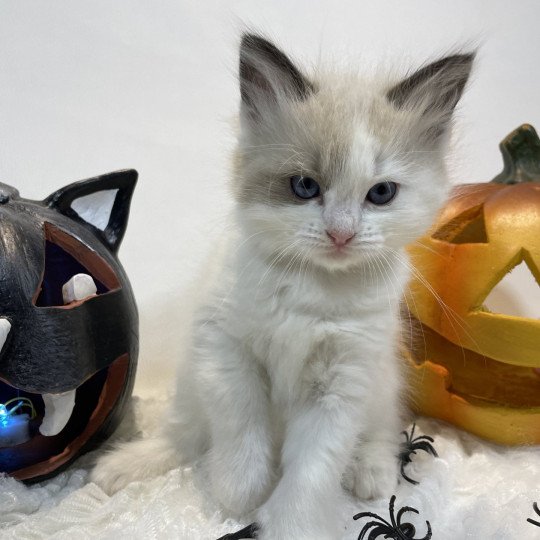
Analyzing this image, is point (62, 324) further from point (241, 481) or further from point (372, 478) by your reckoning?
point (372, 478)

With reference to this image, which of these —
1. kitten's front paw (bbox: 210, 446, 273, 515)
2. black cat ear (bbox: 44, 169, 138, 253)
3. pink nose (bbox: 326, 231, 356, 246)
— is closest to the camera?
pink nose (bbox: 326, 231, 356, 246)

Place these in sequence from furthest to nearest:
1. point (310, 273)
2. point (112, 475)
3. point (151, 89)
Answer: point (151, 89), point (112, 475), point (310, 273)

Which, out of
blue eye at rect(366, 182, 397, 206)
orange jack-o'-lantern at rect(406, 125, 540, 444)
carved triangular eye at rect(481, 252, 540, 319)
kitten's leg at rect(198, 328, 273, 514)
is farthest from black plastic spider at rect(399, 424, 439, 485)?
blue eye at rect(366, 182, 397, 206)

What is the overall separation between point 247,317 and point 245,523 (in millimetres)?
335

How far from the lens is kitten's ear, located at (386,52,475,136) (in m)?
0.89

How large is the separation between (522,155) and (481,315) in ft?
1.37

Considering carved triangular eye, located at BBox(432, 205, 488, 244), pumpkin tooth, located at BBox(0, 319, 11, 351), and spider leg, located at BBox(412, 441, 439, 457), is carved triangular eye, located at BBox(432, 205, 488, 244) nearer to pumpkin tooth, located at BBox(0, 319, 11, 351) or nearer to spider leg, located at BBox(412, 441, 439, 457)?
Answer: spider leg, located at BBox(412, 441, 439, 457)

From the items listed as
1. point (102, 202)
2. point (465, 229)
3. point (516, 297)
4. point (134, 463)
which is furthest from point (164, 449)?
point (516, 297)

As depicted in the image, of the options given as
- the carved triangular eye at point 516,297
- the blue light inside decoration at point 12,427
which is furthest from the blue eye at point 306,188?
the carved triangular eye at point 516,297

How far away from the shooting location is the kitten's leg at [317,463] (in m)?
0.86

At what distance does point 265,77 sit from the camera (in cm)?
90

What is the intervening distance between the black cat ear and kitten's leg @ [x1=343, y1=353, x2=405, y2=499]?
0.58 meters

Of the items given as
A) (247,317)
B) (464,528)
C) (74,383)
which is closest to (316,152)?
(247,317)

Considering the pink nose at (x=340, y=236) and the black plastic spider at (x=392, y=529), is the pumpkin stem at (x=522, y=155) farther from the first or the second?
the black plastic spider at (x=392, y=529)
